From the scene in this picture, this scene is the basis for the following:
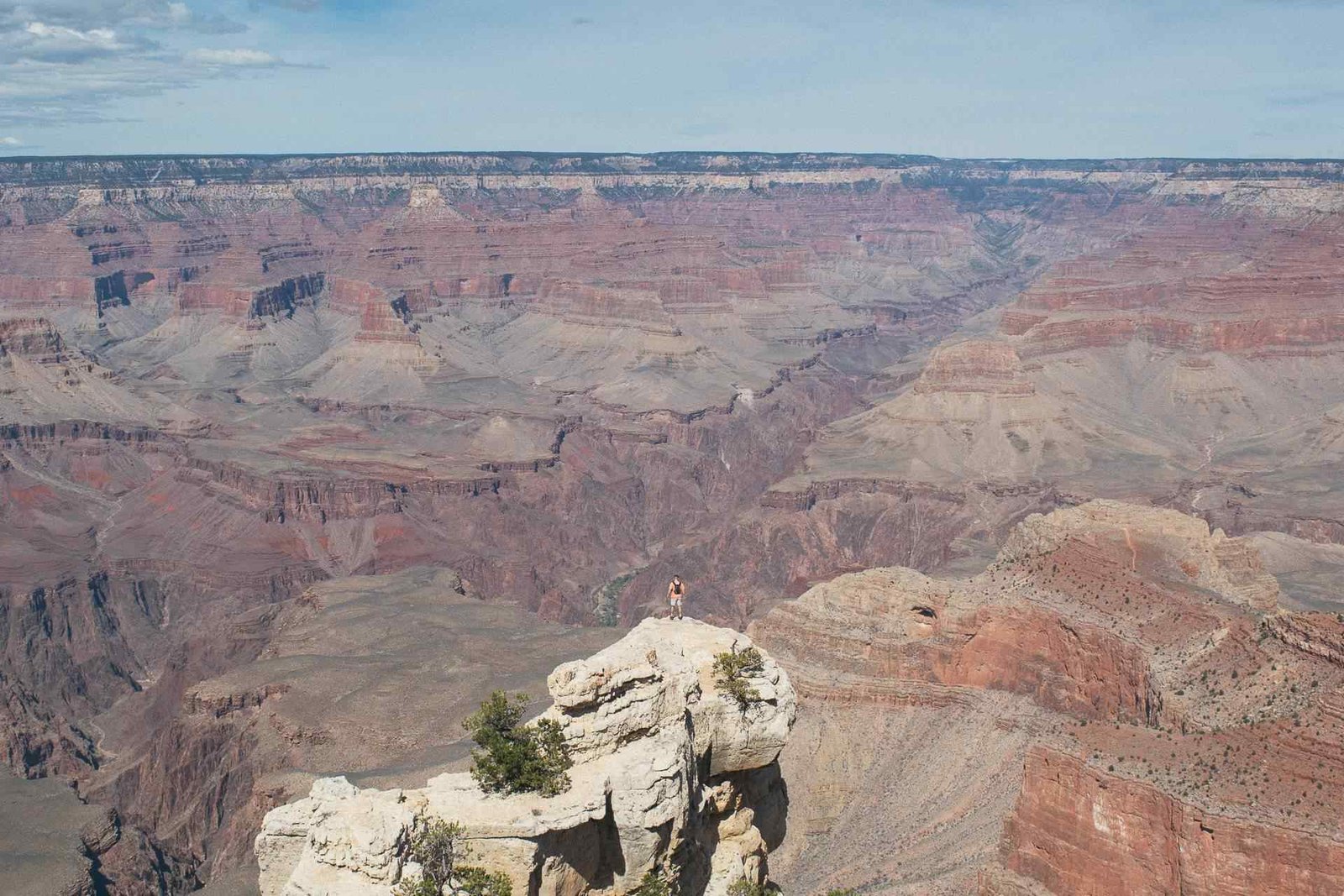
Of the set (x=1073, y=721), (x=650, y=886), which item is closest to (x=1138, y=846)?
(x=1073, y=721)

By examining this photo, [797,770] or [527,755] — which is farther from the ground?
[527,755]

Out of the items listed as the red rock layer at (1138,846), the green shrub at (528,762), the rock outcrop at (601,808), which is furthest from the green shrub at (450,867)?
the red rock layer at (1138,846)

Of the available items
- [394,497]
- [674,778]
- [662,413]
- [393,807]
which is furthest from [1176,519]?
[662,413]

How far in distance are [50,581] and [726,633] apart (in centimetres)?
10190

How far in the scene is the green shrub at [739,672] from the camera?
Answer: 101 ft

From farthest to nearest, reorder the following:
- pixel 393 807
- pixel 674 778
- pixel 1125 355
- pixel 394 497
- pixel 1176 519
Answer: pixel 1125 355 → pixel 394 497 → pixel 1176 519 → pixel 674 778 → pixel 393 807

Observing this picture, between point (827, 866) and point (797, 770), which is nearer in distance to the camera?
point (827, 866)

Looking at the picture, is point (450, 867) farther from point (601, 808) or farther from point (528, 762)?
point (601, 808)

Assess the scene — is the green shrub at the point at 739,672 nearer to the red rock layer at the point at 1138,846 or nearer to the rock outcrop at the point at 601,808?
the rock outcrop at the point at 601,808

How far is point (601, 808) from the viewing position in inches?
1009

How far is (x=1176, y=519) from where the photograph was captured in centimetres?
6569

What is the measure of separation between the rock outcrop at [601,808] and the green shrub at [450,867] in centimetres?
25

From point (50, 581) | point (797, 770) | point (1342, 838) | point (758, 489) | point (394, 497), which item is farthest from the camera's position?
point (758, 489)

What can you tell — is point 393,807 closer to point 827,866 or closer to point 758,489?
point 827,866
